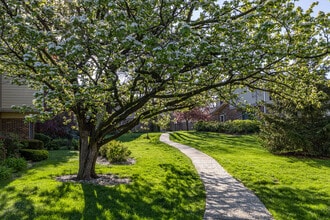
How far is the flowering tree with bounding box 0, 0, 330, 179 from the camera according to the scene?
4.67 metres

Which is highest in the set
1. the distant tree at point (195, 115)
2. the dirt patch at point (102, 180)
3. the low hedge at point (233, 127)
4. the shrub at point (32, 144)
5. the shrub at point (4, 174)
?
the distant tree at point (195, 115)

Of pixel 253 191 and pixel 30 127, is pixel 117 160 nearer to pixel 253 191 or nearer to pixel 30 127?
pixel 253 191

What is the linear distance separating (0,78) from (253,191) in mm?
12569

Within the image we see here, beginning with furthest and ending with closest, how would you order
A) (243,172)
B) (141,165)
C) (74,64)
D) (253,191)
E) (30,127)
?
(30,127), (141,165), (243,172), (253,191), (74,64)

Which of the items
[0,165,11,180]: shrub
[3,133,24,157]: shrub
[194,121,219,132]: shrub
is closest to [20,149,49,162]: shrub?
[3,133,24,157]: shrub

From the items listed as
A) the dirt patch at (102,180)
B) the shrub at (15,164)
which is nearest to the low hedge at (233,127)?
the dirt patch at (102,180)

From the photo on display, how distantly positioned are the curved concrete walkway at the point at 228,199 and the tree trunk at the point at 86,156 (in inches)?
126

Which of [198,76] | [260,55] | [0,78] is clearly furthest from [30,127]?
[260,55]

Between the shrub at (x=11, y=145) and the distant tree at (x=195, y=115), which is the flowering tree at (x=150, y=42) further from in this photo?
the distant tree at (x=195, y=115)

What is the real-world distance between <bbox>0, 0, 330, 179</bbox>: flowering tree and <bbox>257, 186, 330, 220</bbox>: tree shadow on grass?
2.72 metres

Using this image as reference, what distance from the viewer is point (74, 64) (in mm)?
5613

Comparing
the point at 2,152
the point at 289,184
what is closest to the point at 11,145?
the point at 2,152

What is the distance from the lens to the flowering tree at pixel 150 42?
4668mm

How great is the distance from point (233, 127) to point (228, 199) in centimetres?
1929
